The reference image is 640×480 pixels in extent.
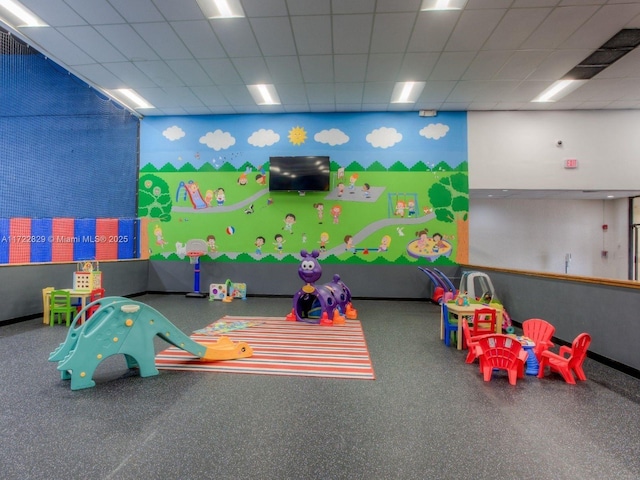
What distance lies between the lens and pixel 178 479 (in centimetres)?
151

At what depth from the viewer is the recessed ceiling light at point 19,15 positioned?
4.09 metres

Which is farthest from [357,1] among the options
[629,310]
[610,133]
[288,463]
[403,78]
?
[610,133]

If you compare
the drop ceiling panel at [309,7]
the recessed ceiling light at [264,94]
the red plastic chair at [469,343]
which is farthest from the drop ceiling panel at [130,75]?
the red plastic chair at [469,343]

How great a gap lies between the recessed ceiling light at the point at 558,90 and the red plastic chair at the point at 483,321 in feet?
14.8

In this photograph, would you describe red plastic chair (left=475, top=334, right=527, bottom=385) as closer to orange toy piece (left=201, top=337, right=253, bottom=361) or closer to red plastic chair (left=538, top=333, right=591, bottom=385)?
red plastic chair (left=538, top=333, right=591, bottom=385)

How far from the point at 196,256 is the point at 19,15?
4251mm

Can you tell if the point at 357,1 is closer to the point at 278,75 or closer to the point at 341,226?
the point at 278,75

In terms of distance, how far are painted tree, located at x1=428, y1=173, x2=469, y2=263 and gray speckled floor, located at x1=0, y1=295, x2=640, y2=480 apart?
387 cm

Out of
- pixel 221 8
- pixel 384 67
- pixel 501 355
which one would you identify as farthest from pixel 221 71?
pixel 501 355

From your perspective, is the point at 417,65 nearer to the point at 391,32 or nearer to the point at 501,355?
the point at 391,32

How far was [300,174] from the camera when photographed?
6.78m

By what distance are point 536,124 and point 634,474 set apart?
672 centimetres

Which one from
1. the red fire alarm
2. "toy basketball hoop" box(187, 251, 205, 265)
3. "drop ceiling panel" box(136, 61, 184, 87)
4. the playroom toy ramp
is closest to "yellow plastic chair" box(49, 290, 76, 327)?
the playroom toy ramp

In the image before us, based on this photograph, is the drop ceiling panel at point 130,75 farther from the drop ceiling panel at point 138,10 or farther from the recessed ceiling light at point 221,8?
the recessed ceiling light at point 221,8
